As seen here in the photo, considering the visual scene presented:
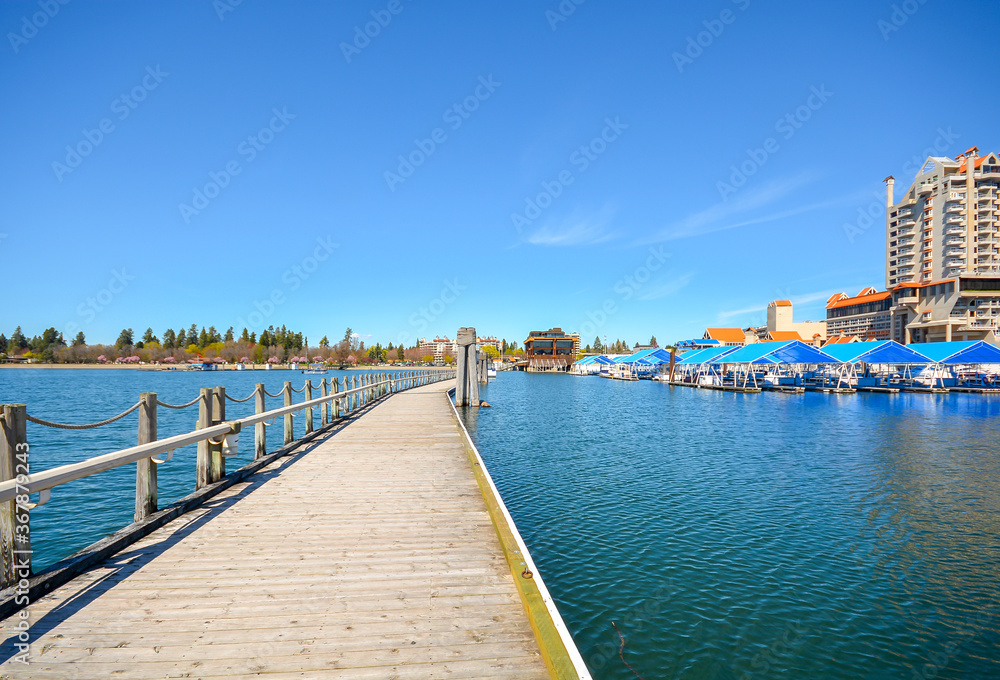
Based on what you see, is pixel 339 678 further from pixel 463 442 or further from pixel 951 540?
pixel 951 540

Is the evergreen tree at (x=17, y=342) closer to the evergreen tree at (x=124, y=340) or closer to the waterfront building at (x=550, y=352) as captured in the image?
the evergreen tree at (x=124, y=340)

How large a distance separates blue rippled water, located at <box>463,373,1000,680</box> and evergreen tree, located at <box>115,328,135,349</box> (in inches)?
7576

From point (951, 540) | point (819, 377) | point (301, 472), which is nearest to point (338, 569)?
point (301, 472)

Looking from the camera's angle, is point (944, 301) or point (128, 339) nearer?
point (944, 301)

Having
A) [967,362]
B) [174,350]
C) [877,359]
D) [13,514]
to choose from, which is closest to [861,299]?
[967,362]

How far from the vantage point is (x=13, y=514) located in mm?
3904

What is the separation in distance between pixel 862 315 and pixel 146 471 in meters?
125

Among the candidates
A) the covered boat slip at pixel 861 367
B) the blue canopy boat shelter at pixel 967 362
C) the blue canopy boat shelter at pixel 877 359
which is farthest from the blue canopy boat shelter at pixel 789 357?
the blue canopy boat shelter at pixel 967 362

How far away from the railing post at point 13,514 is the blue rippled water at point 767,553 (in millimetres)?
5054

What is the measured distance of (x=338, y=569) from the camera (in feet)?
15.4

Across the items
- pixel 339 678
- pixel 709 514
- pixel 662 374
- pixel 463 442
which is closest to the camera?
pixel 339 678

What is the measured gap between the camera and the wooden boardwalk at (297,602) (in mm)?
3154

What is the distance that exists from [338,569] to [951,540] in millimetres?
10202

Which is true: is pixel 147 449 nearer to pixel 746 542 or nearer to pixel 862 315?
pixel 746 542
